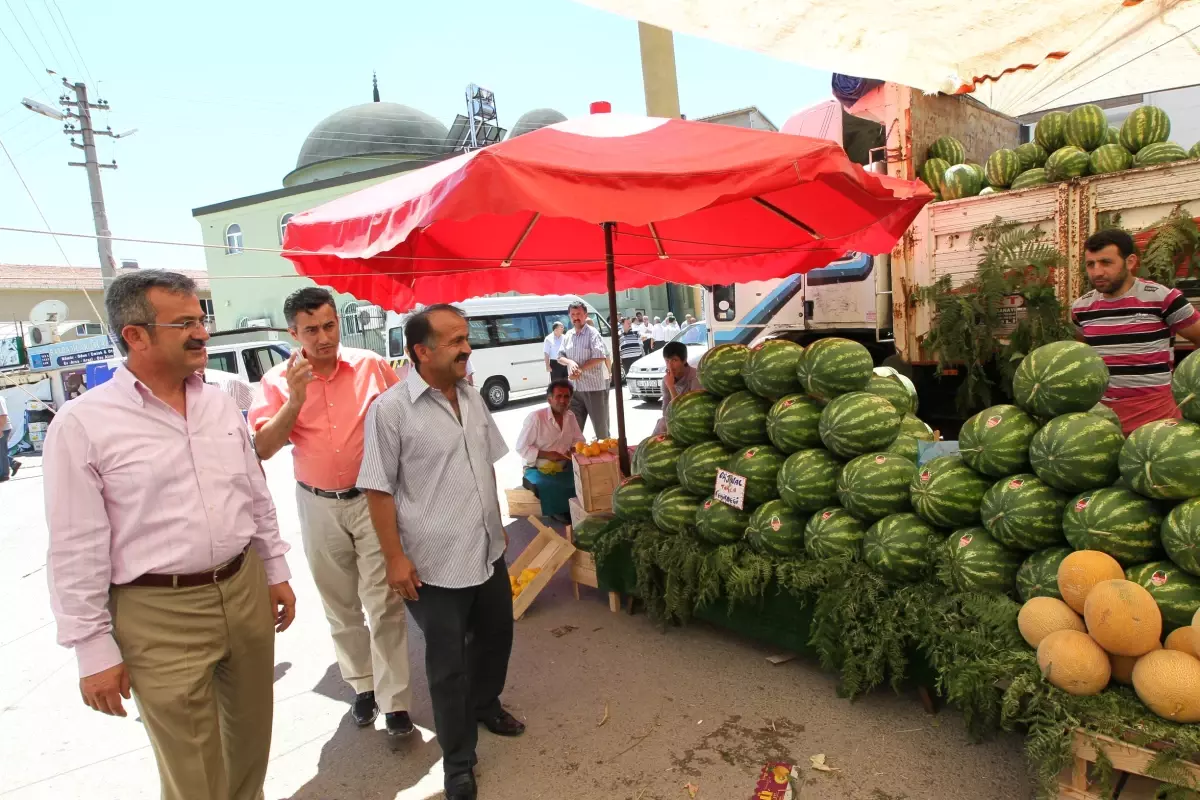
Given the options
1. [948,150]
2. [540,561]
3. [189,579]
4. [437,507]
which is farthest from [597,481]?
[948,150]

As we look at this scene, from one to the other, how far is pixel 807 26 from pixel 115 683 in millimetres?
4867

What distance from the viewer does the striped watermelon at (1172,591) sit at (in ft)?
7.66

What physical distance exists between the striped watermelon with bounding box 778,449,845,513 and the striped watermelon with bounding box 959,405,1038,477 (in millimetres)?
636

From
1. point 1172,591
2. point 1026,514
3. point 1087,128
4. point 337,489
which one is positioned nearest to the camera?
point 1172,591

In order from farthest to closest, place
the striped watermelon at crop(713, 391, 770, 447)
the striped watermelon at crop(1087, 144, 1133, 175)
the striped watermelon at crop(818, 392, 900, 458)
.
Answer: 1. the striped watermelon at crop(1087, 144, 1133, 175)
2. the striped watermelon at crop(713, 391, 770, 447)
3. the striped watermelon at crop(818, 392, 900, 458)

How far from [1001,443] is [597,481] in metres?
2.74

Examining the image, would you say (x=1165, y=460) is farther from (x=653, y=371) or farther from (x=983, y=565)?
Result: (x=653, y=371)

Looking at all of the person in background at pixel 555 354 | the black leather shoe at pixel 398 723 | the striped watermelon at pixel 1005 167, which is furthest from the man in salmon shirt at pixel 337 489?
the person in background at pixel 555 354

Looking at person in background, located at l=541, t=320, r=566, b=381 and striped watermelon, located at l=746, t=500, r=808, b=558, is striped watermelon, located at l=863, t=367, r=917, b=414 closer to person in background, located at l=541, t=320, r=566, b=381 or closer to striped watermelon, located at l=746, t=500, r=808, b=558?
striped watermelon, located at l=746, t=500, r=808, b=558

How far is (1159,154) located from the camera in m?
4.80

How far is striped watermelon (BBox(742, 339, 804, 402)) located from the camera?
3789 millimetres

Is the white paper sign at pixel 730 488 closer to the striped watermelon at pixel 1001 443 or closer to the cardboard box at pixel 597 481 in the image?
the striped watermelon at pixel 1001 443

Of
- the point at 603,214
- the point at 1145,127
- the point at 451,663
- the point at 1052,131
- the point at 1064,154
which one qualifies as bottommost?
the point at 451,663

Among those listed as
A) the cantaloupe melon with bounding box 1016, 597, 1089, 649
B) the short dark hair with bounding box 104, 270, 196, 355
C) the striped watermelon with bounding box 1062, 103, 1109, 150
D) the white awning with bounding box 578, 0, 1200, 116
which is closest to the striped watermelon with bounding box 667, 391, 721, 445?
the cantaloupe melon with bounding box 1016, 597, 1089, 649
